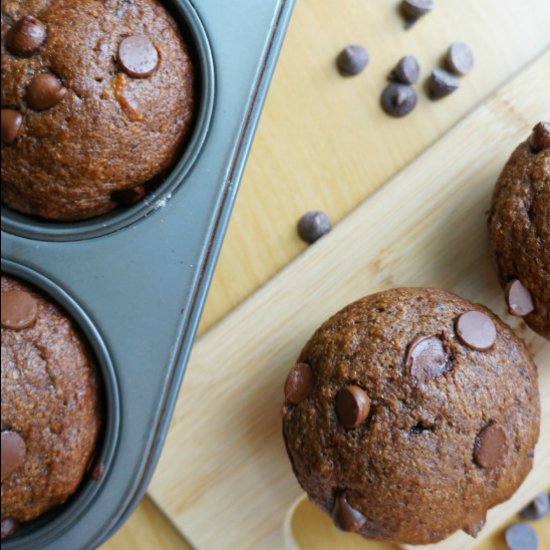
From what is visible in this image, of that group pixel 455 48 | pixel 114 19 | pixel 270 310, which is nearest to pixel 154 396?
pixel 270 310

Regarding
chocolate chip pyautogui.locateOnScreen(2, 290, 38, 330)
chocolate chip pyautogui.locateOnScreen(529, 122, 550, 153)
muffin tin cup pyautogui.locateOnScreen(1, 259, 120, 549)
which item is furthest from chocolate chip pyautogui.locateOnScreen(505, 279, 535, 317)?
chocolate chip pyautogui.locateOnScreen(2, 290, 38, 330)

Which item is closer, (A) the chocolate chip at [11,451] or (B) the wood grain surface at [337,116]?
(A) the chocolate chip at [11,451]

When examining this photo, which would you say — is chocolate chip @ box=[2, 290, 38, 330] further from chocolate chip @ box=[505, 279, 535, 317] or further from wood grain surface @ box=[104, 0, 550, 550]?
chocolate chip @ box=[505, 279, 535, 317]

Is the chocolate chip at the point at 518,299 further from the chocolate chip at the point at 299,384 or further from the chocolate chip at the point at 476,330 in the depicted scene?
the chocolate chip at the point at 299,384

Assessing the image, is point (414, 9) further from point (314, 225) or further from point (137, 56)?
point (137, 56)

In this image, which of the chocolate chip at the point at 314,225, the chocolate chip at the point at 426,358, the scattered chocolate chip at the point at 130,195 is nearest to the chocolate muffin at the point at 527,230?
the chocolate chip at the point at 426,358

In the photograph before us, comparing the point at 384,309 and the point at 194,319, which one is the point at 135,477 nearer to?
the point at 194,319
